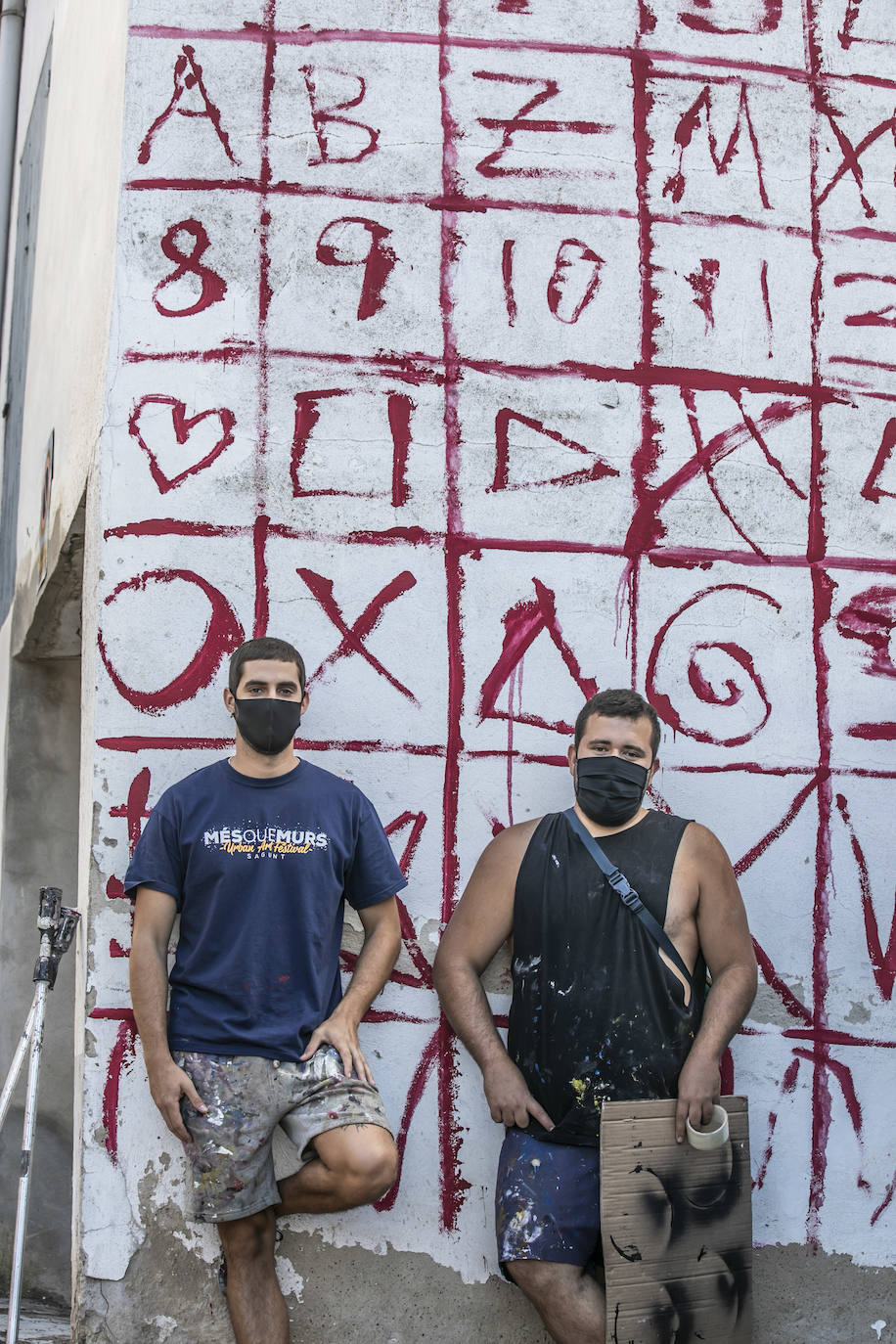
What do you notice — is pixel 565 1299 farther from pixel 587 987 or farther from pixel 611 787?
pixel 611 787

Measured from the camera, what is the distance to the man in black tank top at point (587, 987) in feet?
12.5

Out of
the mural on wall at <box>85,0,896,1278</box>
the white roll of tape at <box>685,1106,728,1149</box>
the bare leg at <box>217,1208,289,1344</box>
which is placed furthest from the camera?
the mural on wall at <box>85,0,896,1278</box>

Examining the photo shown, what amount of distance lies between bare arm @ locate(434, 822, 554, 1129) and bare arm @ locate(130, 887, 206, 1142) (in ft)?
2.55

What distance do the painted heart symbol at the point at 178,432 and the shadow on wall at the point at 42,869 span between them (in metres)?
1.80

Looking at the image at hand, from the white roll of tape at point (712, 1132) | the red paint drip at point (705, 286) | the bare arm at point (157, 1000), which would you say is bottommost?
the white roll of tape at point (712, 1132)

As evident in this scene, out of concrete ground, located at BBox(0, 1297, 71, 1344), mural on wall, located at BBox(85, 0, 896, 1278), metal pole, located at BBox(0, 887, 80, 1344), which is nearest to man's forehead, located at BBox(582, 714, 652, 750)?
mural on wall, located at BBox(85, 0, 896, 1278)

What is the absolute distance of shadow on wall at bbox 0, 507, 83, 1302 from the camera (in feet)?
20.4

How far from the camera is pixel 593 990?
3.89m

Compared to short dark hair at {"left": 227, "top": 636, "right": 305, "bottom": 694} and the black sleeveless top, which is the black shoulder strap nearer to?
the black sleeveless top

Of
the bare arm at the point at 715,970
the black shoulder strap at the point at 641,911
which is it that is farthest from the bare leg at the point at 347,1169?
the black shoulder strap at the point at 641,911

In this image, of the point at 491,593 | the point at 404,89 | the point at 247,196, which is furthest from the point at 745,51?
the point at 491,593

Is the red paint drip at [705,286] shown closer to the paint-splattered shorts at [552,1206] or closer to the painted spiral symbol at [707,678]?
the painted spiral symbol at [707,678]

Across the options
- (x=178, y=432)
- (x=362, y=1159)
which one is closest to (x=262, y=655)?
(x=178, y=432)

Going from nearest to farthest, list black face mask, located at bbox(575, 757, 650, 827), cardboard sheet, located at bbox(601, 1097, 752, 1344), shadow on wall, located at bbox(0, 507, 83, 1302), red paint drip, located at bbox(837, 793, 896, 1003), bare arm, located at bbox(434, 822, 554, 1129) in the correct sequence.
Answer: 1. cardboard sheet, located at bbox(601, 1097, 752, 1344)
2. black face mask, located at bbox(575, 757, 650, 827)
3. bare arm, located at bbox(434, 822, 554, 1129)
4. red paint drip, located at bbox(837, 793, 896, 1003)
5. shadow on wall, located at bbox(0, 507, 83, 1302)
